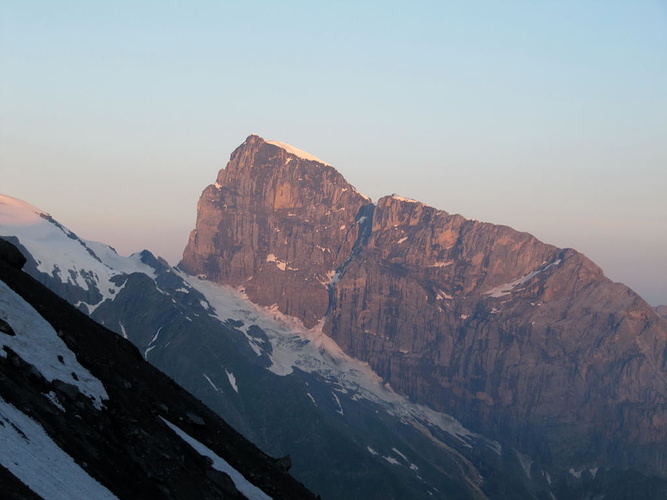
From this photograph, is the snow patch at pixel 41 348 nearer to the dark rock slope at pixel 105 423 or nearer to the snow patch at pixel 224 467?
the dark rock slope at pixel 105 423

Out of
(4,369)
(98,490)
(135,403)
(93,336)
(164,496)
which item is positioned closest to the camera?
(98,490)

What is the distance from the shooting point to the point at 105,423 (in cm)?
7744

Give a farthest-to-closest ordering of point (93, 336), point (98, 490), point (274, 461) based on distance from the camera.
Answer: point (274, 461)
point (93, 336)
point (98, 490)

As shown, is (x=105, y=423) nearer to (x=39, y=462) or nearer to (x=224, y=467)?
(x=39, y=462)

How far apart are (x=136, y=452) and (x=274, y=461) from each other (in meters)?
47.2

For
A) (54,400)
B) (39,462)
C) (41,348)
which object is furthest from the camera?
(41,348)

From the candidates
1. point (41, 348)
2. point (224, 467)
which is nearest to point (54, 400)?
point (41, 348)

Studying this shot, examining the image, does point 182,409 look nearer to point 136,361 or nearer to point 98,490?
point 136,361

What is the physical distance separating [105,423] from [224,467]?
20524 millimetres

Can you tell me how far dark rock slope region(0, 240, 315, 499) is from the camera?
64.9 metres

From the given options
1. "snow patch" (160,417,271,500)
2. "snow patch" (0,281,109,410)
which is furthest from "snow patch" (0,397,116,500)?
"snow patch" (160,417,271,500)

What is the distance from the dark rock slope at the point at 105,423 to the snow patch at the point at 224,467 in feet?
4.89

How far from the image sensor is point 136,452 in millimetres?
78000

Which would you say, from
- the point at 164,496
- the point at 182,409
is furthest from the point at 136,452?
the point at 182,409
